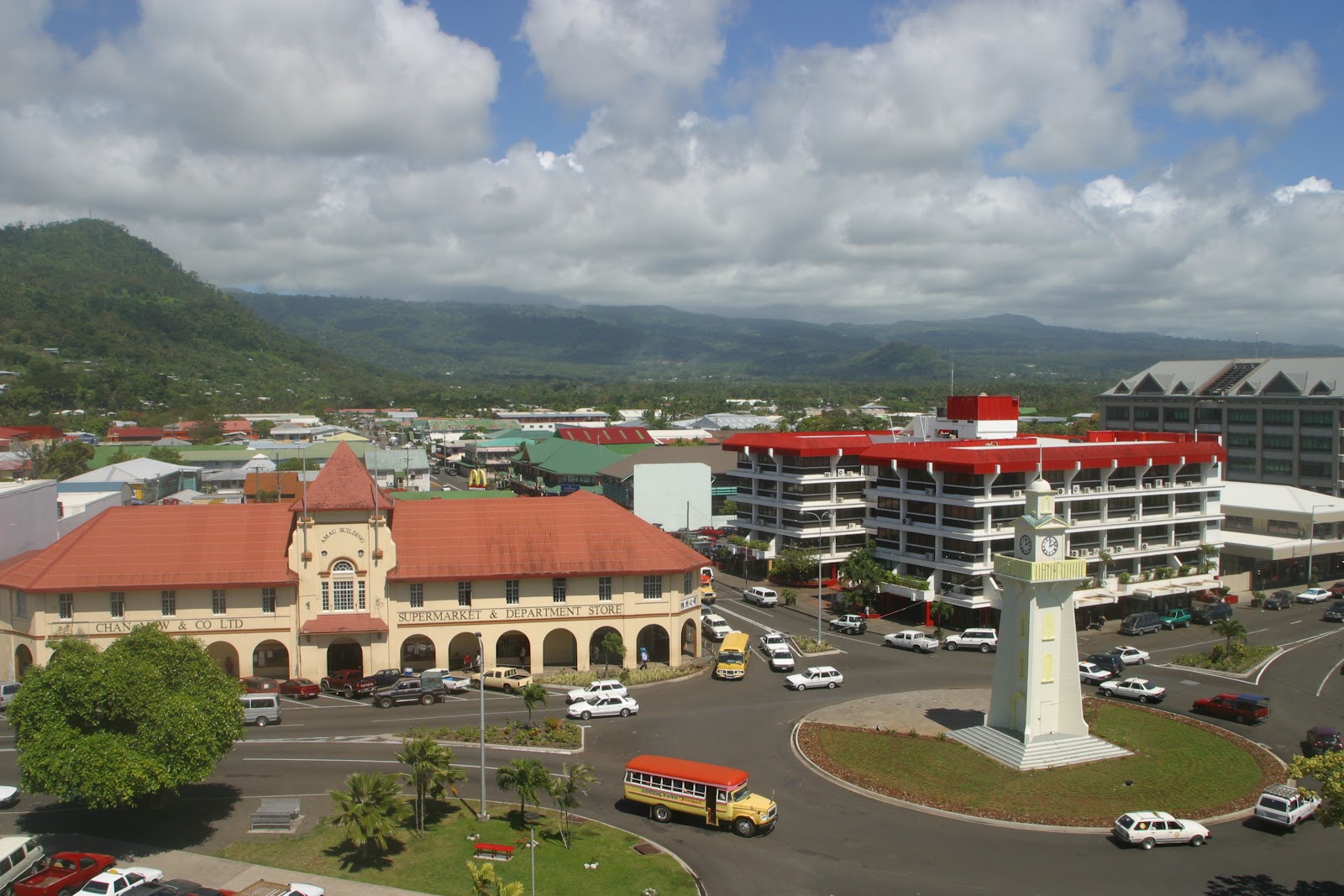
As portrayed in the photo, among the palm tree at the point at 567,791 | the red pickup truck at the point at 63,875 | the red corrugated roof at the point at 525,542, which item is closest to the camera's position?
the red pickup truck at the point at 63,875

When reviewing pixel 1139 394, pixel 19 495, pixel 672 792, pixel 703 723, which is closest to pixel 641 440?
pixel 1139 394

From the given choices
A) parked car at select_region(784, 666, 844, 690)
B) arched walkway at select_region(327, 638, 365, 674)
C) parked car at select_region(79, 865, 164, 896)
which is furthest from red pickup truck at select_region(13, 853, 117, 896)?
parked car at select_region(784, 666, 844, 690)

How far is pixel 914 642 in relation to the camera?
6019 cm

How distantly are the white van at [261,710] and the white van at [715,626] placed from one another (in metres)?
26.7

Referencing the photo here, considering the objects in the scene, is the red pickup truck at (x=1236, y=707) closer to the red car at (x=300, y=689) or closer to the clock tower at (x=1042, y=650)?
the clock tower at (x=1042, y=650)

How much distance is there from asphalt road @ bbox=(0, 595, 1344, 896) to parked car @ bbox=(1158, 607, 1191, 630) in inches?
267

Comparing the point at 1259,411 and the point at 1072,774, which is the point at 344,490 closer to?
the point at 1072,774

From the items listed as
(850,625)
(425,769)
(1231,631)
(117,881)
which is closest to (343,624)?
(425,769)

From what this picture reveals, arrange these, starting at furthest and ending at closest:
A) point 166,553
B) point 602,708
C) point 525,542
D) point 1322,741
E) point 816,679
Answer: point 525,542, point 816,679, point 166,553, point 602,708, point 1322,741

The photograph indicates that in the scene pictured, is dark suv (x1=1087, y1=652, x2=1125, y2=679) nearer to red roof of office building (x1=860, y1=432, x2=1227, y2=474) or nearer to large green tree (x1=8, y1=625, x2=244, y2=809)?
red roof of office building (x1=860, y1=432, x2=1227, y2=474)

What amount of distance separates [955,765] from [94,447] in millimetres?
133957

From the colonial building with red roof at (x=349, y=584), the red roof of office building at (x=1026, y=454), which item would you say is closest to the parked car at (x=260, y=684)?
the colonial building with red roof at (x=349, y=584)

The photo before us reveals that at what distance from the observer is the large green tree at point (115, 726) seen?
3014 centimetres

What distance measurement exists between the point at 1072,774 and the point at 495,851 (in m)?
22.4
